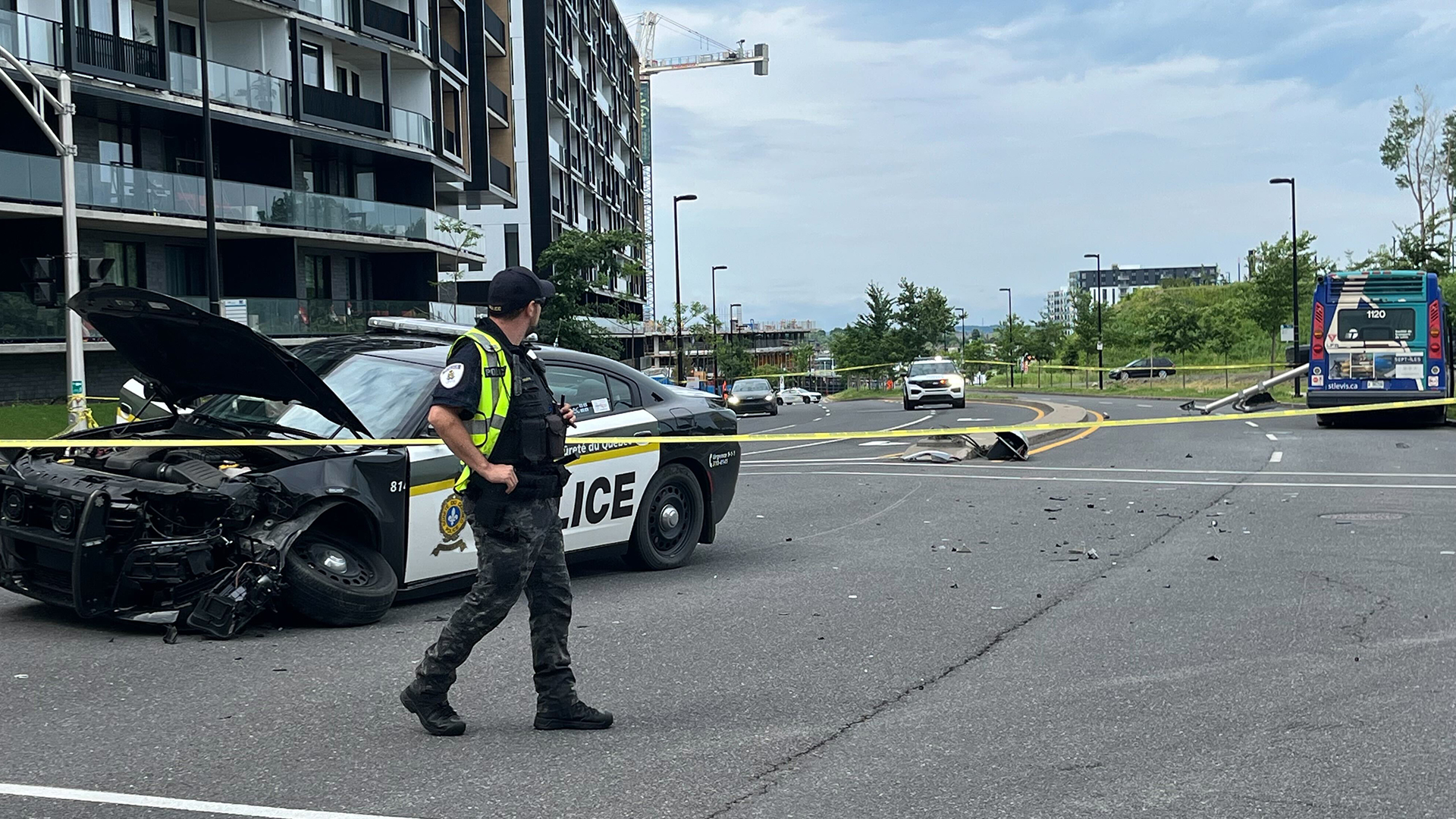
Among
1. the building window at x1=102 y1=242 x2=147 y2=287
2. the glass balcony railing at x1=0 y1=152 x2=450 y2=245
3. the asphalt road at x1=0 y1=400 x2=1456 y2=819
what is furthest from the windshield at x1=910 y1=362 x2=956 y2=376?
the asphalt road at x1=0 y1=400 x2=1456 y2=819

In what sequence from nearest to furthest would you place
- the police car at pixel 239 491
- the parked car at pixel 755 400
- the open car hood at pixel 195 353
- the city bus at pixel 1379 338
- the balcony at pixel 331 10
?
the police car at pixel 239 491
the open car hood at pixel 195 353
the city bus at pixel 1379 338
the balcony at pixel 331 10
the parked car at pixel 755 400

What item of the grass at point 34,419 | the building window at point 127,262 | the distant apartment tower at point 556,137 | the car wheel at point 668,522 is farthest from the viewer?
the distant apartment tower at point 556,137

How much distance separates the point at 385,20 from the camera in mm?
41250

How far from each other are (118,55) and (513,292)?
30079 millimetres

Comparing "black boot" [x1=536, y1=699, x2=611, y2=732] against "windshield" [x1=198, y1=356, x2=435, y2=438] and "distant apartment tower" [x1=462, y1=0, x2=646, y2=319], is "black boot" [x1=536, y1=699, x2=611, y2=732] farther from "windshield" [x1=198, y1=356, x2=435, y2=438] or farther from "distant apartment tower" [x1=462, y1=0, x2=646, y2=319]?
"distant apartment tower" [x1=462, y1=0, x2=646, y2=319]

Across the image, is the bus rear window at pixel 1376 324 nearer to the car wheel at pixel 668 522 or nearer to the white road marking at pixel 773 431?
the white road marking at pixel 773 431

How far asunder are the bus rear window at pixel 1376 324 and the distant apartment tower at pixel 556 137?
33160 millimetres

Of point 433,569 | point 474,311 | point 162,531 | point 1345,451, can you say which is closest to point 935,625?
point 433,569

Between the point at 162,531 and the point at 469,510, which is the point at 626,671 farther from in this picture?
the point at 162,531

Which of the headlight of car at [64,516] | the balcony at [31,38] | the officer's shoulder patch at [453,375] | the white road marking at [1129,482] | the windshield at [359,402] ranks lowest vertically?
the white road marking at [1129,482]

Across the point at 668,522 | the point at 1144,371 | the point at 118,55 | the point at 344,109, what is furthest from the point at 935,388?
the point at 1144,371

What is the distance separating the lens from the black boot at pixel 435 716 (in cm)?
515

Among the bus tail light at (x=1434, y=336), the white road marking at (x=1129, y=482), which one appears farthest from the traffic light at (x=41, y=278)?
the bus tail light at (x=1434, y=336)

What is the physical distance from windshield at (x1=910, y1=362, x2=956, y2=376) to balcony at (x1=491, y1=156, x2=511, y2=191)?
66.0 feet
